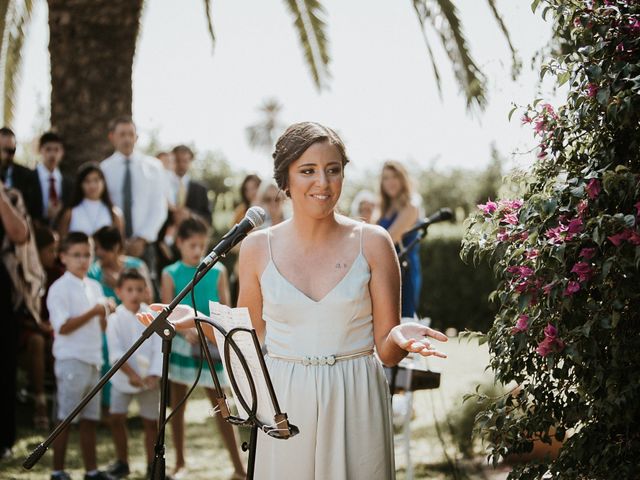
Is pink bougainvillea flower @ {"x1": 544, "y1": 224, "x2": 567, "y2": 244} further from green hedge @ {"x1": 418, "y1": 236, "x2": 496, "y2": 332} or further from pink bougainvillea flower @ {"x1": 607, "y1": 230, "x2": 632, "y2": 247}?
green hedge @ {"x1": 418, "y1": 236, "x2": 496, "y2": 332}

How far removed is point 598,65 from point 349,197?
39.5 m

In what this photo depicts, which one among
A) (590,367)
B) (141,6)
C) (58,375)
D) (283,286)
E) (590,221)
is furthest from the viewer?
(141,6)

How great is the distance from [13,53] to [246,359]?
24.4 ft

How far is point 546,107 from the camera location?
136 inches

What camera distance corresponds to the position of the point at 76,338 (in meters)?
6.30

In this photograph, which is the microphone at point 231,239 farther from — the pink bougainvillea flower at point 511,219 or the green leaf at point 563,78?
the green leaf at point 563,78

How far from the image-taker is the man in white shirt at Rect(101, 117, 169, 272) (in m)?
8.38

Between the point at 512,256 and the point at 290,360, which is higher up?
the point at 512,256

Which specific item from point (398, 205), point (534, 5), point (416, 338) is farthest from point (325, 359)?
point (398, 205)

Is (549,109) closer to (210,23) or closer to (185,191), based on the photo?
(210,23)

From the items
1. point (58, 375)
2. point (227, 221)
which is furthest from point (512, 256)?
point (227, 221)

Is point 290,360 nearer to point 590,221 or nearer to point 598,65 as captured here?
point 590,221

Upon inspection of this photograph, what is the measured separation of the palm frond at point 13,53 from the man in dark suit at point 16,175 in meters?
1.82

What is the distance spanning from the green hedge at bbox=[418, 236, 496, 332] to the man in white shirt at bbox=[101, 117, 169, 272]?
25.7 ft
